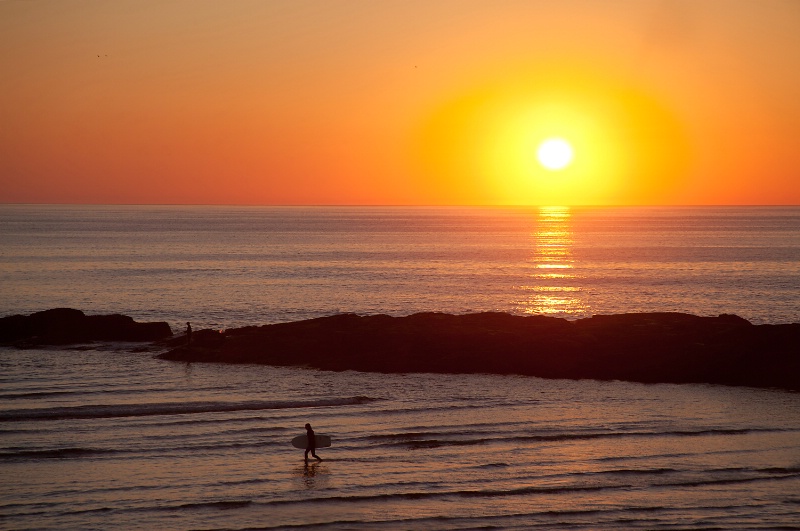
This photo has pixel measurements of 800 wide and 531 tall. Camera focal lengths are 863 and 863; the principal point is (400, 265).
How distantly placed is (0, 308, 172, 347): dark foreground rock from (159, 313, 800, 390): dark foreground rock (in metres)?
5.42

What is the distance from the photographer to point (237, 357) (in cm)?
4231

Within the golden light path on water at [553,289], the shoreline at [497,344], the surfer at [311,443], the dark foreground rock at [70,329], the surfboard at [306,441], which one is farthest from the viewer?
the golden light path on water at [553,289]

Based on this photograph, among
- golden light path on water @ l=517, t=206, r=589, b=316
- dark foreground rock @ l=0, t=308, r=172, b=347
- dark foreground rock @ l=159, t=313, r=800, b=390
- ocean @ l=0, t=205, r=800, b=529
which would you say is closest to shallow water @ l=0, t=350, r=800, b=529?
ocean @ l=0, t=205, r=800, b=529

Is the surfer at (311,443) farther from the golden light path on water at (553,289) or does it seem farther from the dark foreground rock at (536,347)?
the golden light path on water at (553,289)

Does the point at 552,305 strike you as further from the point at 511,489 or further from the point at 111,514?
the point at 111,514

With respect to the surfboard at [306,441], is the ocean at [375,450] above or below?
below

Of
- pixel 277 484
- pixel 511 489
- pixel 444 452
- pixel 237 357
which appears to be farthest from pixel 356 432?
pixel 237 357

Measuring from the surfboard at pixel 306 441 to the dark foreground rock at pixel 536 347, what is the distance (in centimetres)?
Answer: 1428

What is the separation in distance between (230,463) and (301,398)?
367 inches

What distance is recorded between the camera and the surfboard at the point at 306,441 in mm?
25323

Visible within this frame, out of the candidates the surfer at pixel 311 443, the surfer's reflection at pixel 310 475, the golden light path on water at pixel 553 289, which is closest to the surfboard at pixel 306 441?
the surfer at pixel 311 443

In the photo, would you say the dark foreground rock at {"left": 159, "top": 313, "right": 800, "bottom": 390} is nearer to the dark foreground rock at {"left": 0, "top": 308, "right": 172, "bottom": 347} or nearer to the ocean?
the ocean

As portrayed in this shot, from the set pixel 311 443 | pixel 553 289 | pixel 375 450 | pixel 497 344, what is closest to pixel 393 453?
pixel 375 450

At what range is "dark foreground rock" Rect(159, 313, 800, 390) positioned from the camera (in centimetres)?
3781
